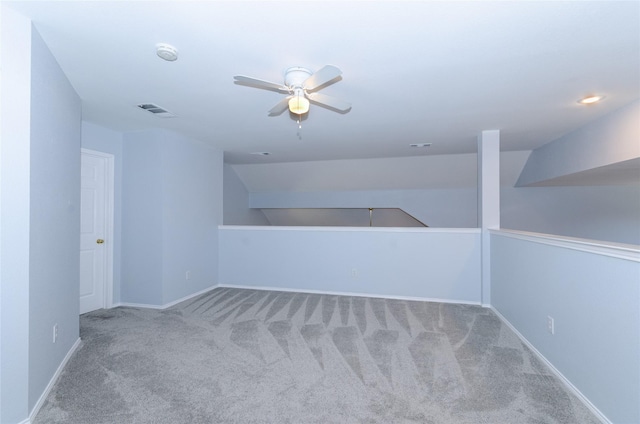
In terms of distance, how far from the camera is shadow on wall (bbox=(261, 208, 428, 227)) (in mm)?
7891

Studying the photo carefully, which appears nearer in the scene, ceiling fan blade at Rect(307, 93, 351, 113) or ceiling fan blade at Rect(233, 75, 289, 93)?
ceiling fan blade at Rect(233, 75, 289, 93)

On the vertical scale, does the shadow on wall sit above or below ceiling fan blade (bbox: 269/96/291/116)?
below

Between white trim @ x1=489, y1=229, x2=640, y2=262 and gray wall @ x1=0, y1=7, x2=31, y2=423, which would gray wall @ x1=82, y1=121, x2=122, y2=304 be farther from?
white trim @ x1=489, y1=229, x2=640, y2=262

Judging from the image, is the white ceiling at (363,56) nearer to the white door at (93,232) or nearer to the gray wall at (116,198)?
the gray wall at (116,198)

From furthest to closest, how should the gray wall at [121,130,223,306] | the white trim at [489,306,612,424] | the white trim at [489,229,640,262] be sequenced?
the gray wall at [121,130,223,306], the white trim at [489,306,612,424], the white trim at [489,229,640,262]

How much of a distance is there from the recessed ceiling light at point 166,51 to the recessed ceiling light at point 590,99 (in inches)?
137

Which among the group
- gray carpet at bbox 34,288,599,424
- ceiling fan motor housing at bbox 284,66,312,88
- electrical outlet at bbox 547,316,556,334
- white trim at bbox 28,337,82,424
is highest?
ceiling fan motor housing at bbox 284,66,312,88

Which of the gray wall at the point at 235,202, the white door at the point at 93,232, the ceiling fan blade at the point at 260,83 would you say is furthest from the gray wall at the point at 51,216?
the gray wall at the point at 235,202

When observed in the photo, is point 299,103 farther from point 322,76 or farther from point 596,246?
point 596,246

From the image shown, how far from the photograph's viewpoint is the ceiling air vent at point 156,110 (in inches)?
115

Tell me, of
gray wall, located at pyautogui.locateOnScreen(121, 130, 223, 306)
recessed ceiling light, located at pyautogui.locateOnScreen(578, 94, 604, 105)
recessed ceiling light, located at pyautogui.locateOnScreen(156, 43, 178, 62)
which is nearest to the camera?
recessed ceiling light, located at pyautogui.locateOnScreen(156, 43, 178, 62)

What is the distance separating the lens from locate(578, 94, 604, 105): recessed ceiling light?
2.68 meters

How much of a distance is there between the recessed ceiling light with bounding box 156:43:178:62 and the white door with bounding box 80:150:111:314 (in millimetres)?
2271

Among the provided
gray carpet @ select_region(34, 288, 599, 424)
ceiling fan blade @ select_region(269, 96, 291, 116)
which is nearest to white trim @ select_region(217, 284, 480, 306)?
gray carpet @ select_region(34, 288, 599, 424)
